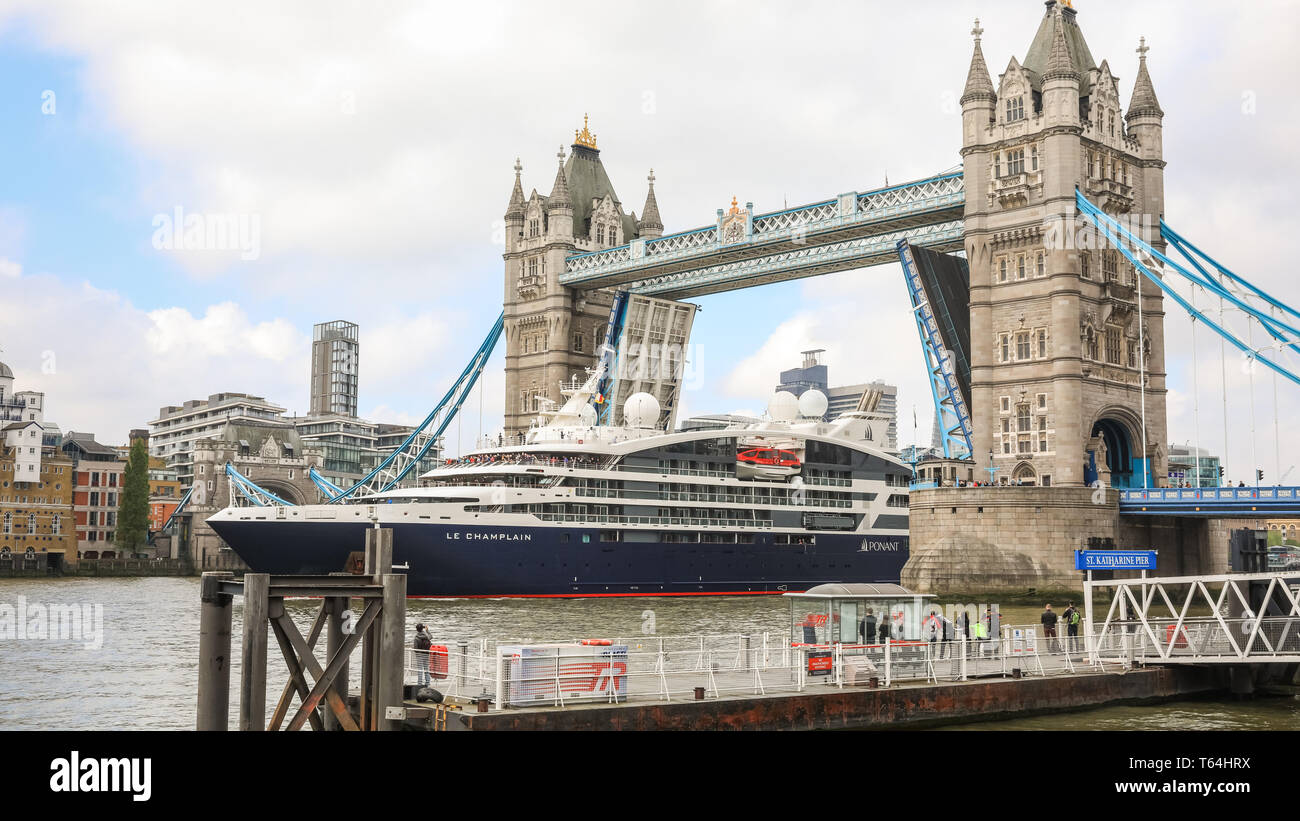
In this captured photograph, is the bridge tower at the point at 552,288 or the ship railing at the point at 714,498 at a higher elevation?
the bridge tower at the point at 552,288

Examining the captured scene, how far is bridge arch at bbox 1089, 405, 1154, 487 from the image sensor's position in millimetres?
63469

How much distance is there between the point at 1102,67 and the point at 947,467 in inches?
853

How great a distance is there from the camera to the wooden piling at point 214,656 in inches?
708

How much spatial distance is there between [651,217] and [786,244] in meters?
24.5

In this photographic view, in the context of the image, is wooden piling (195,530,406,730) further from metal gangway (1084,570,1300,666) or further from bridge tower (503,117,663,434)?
bridge tower (503,117,663,434)

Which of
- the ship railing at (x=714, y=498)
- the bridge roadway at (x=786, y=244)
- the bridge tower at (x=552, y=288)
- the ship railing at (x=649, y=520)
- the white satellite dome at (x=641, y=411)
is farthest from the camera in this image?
the bridge tower at (x=552, y=288)

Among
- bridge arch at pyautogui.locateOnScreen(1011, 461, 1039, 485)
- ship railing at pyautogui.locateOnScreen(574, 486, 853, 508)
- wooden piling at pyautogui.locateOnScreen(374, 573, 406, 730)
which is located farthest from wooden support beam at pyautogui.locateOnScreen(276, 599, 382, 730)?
ship railing at pyautogui.locateOnScreen(574, 486, 853, 508)

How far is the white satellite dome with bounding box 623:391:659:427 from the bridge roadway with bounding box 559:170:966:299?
28.1ft

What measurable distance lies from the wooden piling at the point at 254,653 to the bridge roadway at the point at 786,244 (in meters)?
53.8

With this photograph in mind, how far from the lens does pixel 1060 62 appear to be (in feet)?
203

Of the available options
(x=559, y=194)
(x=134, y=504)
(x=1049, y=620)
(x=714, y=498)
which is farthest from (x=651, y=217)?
(x=1049, y=620)
